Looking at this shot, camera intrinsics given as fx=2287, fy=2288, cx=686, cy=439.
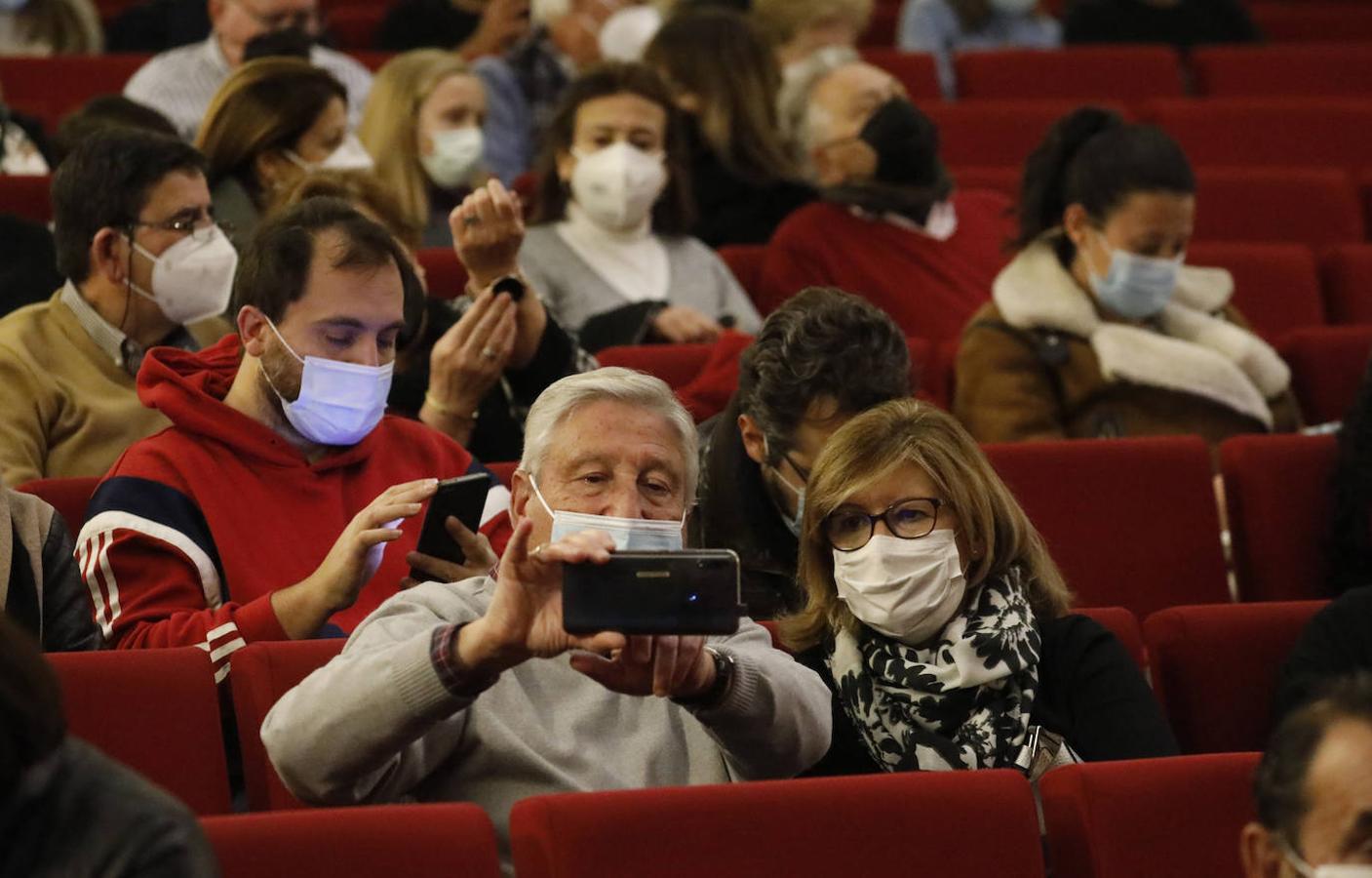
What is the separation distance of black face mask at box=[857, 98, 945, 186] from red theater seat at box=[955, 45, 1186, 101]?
1.67 meters

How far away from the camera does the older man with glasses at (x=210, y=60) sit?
503 cm

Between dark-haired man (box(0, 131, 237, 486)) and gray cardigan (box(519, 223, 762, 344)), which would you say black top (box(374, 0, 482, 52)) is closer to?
gray cardigan (box(519, 223, 762, 344))

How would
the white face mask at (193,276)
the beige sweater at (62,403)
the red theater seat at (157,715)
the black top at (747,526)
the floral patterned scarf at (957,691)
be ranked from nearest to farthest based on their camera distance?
the red theater seat at (157,715)
the floral patterned scarf at (957,691)
the black top at (747,526)
the beige sweater at (62,403)
the white face mask at (193,276)

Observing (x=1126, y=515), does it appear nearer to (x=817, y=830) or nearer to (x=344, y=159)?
Answer: (x=817, y=830)

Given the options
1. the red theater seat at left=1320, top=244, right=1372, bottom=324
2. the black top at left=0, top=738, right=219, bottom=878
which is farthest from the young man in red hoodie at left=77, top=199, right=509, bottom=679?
the red theater seat at left=1320, top=244, right=1372, bottom=324

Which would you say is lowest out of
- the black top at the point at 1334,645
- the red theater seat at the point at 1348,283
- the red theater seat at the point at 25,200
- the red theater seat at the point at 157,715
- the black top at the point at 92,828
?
the red theater seat at the point at 1348,283

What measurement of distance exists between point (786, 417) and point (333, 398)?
0.59m

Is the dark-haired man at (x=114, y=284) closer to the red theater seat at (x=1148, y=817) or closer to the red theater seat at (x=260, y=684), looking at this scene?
the red theater seat at (x=260, y=684)

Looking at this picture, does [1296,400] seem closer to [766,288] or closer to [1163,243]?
[1163,243]

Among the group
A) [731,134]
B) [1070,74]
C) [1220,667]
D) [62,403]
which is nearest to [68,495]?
[62,403]

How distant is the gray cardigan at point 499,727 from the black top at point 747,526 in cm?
49

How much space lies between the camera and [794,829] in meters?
2.09

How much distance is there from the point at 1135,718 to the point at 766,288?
7.36ft

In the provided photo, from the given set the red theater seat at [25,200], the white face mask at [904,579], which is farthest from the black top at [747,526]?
the red theater seat at [25,200]
